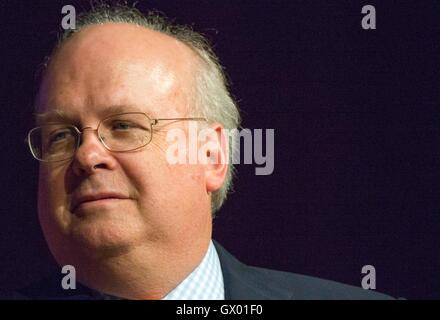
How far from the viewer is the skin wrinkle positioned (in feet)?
7.09

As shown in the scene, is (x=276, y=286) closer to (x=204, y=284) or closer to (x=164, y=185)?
(x=204, y=284)

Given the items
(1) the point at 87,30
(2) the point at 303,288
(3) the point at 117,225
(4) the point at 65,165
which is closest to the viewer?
(3) the point at 117,225

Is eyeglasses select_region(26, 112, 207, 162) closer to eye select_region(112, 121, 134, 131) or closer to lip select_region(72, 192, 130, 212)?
eye select_region(112, 121, 134, 131)

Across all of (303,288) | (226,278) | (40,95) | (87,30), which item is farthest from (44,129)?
(303,288)

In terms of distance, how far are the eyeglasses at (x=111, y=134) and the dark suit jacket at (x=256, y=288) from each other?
15.2 inches

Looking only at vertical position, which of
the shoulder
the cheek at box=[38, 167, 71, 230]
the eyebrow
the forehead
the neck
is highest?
the forehead

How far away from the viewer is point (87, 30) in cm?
242

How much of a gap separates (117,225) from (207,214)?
1.20 ft

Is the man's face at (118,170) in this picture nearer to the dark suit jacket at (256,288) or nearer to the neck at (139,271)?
the neck at (139,271)

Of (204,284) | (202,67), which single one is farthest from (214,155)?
(204,284)

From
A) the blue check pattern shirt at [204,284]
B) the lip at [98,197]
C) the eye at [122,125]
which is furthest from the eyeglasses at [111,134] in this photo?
the blue check pattern shirt at [204,284]

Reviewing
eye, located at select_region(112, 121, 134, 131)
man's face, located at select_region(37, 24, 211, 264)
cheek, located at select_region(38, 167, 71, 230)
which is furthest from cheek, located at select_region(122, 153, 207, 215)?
cheek, located at select_region(38, 167, 71, 230)

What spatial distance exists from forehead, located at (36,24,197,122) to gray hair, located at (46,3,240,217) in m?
0.08

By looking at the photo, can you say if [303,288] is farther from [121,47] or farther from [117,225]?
[121,47]
